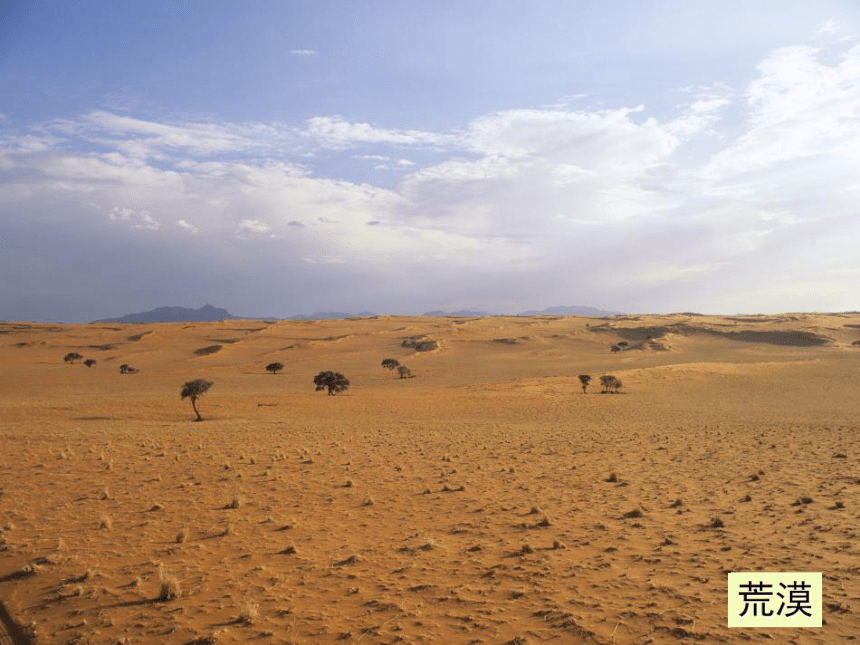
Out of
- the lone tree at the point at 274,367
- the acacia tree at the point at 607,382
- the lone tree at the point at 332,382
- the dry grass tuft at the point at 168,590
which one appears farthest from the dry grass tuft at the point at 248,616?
the lone tree at the point at 274,367

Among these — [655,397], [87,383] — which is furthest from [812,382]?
[87,383]

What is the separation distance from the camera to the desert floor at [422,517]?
278 inches

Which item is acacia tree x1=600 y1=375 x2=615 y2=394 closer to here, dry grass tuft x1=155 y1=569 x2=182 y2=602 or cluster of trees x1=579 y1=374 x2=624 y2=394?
cluster of trees x1=579 y1=374 x2=624 y2=394

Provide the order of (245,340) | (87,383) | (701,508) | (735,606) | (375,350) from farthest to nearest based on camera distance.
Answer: (245,340)
(375,350)
(87,383)
(701,508)
(735,606)

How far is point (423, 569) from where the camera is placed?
873 cm

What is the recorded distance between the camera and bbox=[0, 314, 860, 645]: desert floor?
7062mm

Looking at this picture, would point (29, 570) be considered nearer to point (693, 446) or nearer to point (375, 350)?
point (693, 446)

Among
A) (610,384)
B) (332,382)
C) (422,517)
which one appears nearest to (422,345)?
(332,382)

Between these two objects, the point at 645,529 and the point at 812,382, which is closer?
the point at 645,529

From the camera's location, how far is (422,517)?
11.6 m

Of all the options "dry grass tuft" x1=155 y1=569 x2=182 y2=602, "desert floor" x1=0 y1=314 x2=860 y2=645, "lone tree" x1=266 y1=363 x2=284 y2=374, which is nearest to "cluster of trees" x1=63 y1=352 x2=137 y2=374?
"lone tree" x1=266 y1=363 x2=284 y2=374

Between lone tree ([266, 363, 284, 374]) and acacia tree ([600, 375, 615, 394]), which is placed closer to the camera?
acacia tree ([600, 375, 615, 394])

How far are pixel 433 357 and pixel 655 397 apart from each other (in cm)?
3031

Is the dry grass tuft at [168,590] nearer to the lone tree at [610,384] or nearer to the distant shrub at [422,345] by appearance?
the lone tree at [610,384]
